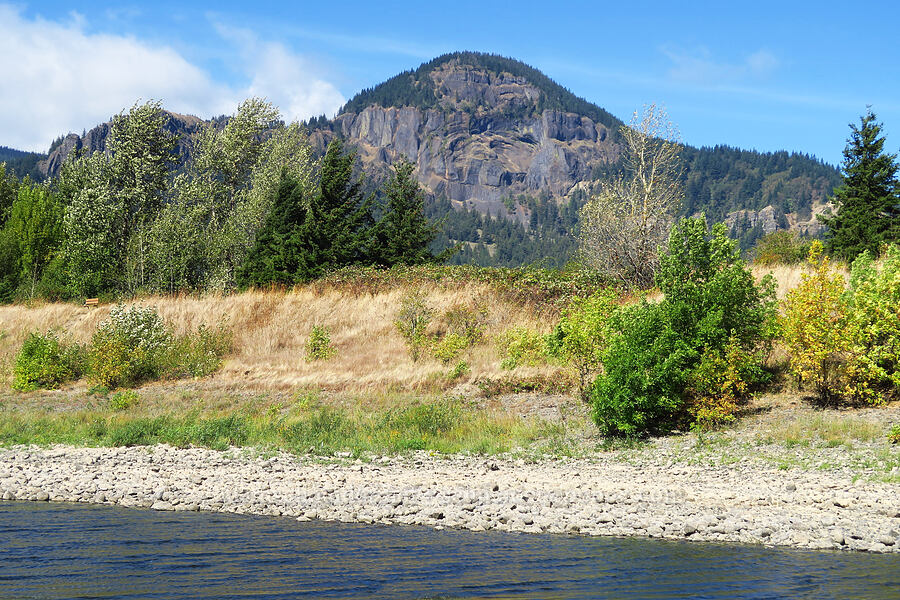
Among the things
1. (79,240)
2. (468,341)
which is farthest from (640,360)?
(79,240)

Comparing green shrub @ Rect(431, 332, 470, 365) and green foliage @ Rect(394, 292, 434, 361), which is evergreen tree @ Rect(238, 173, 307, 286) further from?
green shrub @ Rect(431, 332, 470, 365)

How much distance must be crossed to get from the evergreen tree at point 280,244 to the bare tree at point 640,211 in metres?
16.5

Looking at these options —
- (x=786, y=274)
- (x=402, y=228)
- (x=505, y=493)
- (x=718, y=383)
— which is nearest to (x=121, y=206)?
(x=402, y=228)

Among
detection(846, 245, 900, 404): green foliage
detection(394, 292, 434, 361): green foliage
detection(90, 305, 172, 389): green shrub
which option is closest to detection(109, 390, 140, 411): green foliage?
detection(90, 305, 172, 389): green shrub

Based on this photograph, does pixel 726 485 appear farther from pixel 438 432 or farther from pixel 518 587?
pixel 438 432

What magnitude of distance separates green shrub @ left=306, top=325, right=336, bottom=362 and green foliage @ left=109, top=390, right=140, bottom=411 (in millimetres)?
6667

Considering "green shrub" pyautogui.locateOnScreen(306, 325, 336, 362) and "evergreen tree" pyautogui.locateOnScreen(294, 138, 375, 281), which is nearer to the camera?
"green shrub" pyautogui.locateOnScreen(306, 325, 336, 362)

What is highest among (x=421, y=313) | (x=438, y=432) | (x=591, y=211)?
(x=591, y=211)

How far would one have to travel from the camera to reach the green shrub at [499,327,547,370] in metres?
24.6

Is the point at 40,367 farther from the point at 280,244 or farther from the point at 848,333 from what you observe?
the point at 848,333

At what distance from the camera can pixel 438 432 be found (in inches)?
766

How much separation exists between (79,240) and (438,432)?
3862cm

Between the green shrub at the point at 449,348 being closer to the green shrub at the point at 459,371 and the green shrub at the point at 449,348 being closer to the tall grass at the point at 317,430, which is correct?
the green shrub at the point at 459,371

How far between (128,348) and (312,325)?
767 centimetres
